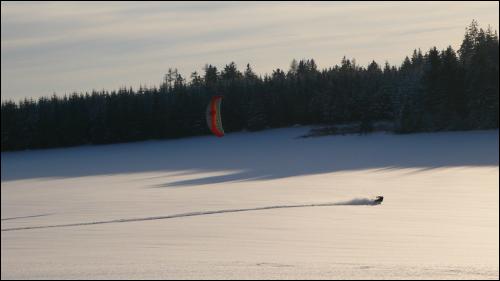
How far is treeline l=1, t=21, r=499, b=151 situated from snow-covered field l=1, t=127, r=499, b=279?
11.3 ft

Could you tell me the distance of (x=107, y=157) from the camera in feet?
169

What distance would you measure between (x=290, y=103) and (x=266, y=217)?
4186cm

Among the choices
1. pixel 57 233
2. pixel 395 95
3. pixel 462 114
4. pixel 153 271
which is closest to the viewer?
pixel 153 271

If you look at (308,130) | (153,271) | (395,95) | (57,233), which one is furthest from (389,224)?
(308,130)

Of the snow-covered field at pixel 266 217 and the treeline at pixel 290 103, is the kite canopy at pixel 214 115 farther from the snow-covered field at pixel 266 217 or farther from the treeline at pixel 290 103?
the treeline at pixel 290 103

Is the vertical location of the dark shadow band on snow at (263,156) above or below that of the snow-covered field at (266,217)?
below

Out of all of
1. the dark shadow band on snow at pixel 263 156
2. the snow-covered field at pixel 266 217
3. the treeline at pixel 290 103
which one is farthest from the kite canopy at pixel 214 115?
the treeline at pixel 290 103

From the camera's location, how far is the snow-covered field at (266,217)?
10.4m

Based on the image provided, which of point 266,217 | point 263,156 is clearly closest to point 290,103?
point 263,156

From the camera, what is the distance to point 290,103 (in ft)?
194

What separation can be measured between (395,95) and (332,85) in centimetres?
693

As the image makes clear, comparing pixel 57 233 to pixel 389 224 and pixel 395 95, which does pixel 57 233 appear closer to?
pixel 389 224

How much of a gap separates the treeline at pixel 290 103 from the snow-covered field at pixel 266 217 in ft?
11.3

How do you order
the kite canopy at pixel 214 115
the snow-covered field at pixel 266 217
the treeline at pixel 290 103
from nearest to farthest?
the snow-covered field at pixel 266 217, the kite canopy at pixel 214 115, the treeline at pixel 290 103
